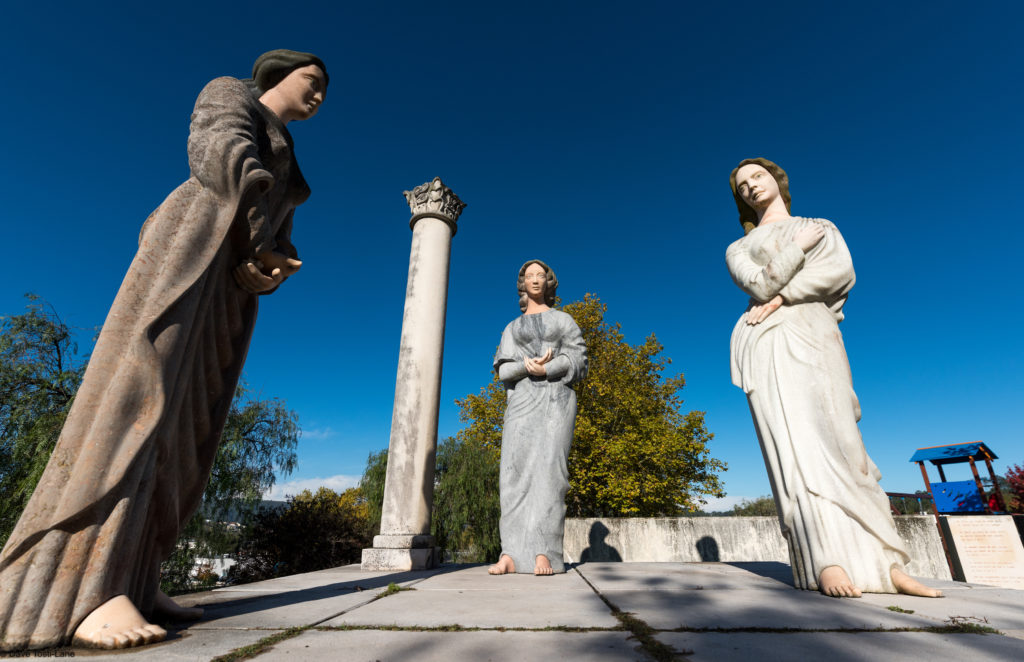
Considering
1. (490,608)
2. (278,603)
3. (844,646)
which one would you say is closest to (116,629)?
(278,603)

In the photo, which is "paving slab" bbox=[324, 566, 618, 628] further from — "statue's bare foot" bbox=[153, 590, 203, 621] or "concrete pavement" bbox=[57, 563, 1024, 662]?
"statue's bare foot" bbox=[153, 590, 203, 621]

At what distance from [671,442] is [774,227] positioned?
1324 cm

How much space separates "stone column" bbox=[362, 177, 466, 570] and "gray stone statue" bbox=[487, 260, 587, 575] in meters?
1.91

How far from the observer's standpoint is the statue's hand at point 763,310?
3.59 meters

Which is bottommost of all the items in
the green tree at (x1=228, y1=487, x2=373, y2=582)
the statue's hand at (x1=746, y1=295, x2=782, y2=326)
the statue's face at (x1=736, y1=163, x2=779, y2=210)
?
the green tree at (x1=228, y1=487, x2=373, y2=582)

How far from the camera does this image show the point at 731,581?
11.4 ft

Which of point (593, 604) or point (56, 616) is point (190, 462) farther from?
point (593, 604)

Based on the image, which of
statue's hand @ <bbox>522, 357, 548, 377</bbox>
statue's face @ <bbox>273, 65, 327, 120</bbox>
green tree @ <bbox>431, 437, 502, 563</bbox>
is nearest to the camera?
statue's face @ <bbox>273, 65, 327, 120</bbox>

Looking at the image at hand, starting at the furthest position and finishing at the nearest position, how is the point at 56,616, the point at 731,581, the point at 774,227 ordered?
the point at 774,227 → the point at 731,581 → the point at 56,616

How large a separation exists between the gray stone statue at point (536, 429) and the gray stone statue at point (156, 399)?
9.93 feet

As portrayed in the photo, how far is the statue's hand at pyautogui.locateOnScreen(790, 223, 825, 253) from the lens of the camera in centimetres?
354

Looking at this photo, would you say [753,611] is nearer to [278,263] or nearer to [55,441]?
[278,263]

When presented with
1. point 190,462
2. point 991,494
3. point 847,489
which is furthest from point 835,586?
point 991,494

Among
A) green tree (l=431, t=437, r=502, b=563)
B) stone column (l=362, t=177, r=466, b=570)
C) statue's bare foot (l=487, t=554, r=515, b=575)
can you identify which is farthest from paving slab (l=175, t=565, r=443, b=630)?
green tree (l=431, t=437, r=502, b=563)
